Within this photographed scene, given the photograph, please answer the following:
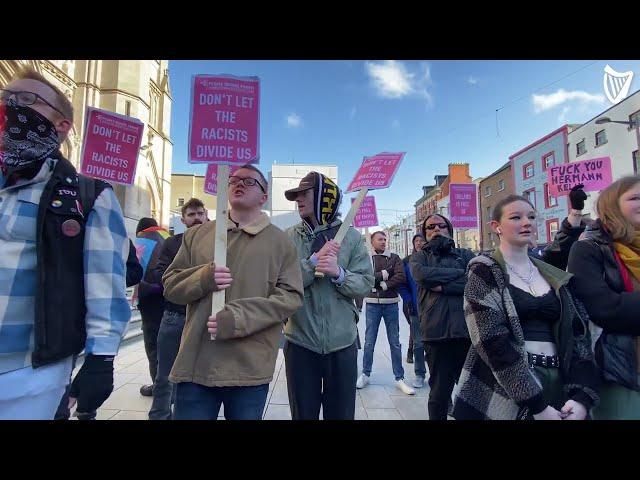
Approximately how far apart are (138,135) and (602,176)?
5898mm

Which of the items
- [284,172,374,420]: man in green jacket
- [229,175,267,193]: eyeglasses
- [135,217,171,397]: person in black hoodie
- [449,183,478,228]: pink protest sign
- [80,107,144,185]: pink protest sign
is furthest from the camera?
[449,183,478,228]: pink protest sign

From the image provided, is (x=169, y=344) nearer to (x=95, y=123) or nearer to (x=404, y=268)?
(x=95, y=123)

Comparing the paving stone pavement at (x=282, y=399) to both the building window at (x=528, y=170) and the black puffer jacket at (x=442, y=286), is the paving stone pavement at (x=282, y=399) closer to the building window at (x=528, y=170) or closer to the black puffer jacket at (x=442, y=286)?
the black puffer jacket at (x=442, y=286)

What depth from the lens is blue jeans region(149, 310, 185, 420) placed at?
127 inches

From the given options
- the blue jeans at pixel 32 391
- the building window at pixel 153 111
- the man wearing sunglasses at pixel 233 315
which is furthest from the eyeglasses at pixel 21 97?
the building window at pixel 153 111

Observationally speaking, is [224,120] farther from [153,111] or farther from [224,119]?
[153,111]

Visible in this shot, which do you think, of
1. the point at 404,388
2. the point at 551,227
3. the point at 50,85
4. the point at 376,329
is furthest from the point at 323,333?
the point at 551,227

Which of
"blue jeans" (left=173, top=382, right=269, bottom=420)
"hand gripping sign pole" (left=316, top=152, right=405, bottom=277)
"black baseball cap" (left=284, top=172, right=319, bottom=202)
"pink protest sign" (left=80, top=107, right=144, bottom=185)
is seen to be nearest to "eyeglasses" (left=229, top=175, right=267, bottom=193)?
"black baseball cap" (left=284, top=172, right=319, bottom=202)

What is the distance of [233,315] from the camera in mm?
1653

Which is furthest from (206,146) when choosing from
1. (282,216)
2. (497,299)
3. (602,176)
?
(282,216)

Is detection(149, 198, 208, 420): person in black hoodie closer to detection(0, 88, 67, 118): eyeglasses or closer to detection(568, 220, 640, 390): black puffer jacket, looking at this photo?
detection(0, 88, 67, 118): eyeglasses

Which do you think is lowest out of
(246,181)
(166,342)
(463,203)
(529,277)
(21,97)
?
(166,342)

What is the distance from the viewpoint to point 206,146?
211cm

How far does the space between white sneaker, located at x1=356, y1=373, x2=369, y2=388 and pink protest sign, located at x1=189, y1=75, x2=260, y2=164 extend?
361 cm
